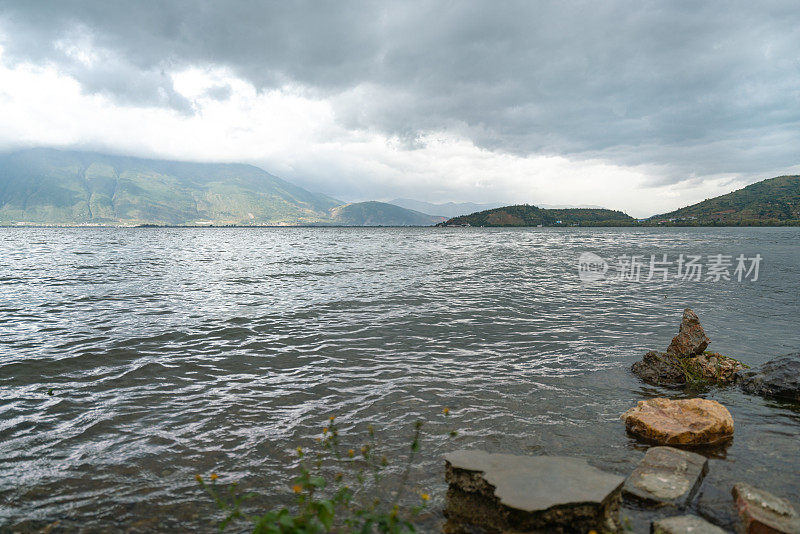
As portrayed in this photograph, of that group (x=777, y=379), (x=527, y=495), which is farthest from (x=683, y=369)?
(x=527, y=495)

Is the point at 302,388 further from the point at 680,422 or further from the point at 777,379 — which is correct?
the point at 777,379

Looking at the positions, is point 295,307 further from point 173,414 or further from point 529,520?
point 529,520

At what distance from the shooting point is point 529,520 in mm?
5309

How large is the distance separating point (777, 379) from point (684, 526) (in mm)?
9242

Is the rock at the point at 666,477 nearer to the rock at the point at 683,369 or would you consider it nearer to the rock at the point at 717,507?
the rock at the point at 717,507

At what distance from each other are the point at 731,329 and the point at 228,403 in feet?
73.6

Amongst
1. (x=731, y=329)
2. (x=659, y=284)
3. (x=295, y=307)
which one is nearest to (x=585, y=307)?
(x=731, y=329)

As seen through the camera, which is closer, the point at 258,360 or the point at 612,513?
the point at 612,513

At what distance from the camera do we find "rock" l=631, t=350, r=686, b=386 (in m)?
13.0

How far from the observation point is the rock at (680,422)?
8.87 metres

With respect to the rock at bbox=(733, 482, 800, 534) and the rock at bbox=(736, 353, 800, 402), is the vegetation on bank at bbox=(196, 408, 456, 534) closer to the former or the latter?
the rock at bbox=(733, 482, 800, 534)

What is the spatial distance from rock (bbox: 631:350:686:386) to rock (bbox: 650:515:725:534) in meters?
8.06

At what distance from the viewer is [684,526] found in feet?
18.5

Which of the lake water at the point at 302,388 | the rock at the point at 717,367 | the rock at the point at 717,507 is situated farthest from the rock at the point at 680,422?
the rock at the point at 717,367
